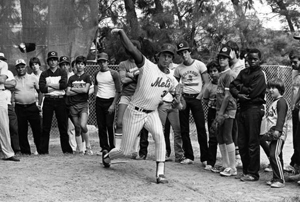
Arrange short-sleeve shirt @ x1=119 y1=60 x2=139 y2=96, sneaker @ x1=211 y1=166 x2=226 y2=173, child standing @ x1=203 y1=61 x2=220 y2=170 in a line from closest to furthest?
sneaker @ x1=211 y1=166 x2=226 y2=173 → child standing @ x1=203 y1=61 x2=220 y2=170 → short-sleeve shirt @ x1=119 y1=60 x2=139 y2=96

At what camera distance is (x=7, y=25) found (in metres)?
11.7

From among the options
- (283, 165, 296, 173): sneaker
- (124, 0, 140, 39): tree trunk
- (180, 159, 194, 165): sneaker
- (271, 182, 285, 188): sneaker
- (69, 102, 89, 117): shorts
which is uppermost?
(124, 0, 140, 39): tree trunk

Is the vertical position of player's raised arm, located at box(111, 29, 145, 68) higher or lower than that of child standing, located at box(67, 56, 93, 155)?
higher

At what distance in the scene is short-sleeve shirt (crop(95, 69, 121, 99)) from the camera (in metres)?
9.04

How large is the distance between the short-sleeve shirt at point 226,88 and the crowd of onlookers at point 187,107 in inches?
0.6

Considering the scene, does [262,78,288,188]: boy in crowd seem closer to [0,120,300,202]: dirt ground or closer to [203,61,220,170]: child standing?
[0,120,300,202]: dirt ground

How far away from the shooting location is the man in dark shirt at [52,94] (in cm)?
901

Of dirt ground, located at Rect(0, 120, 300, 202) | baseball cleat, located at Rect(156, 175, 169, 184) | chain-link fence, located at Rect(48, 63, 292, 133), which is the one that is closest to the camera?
dirt ground, located at Rect(0, 120, 300, 202)

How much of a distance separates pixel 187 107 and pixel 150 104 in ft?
5.92

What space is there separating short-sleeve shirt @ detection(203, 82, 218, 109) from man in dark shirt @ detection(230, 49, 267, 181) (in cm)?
87

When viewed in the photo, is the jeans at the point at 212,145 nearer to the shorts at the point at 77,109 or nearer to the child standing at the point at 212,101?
the child standing at the point at 212,101

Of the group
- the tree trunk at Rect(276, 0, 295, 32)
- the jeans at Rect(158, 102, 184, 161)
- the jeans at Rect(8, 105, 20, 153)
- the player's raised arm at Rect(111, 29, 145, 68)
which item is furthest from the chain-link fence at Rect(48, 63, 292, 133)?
the player's raised arm at Rect(111, 29, 145, 68)

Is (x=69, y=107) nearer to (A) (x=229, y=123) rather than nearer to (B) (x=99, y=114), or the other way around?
(B) (x=99, y=114)

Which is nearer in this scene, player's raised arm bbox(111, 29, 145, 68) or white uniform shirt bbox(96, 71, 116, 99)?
player's raised arm bbox(111, 29, 145, 68)
